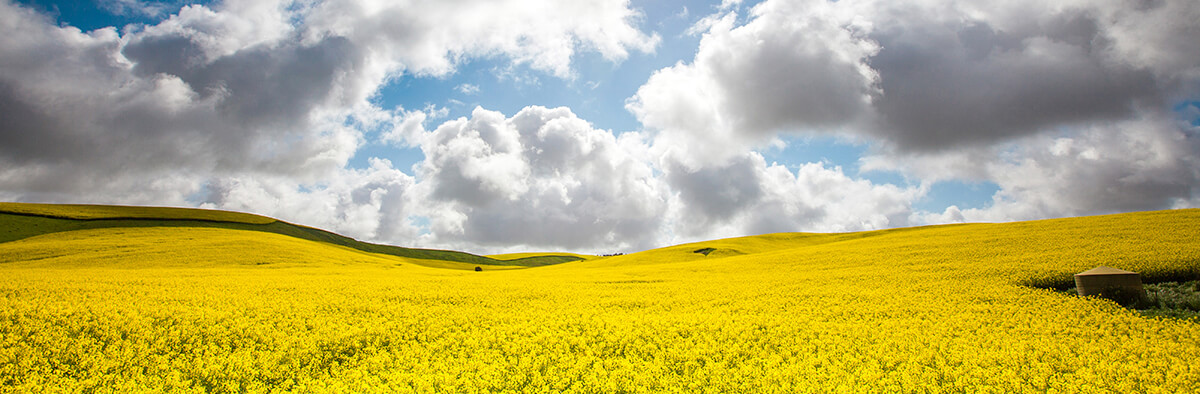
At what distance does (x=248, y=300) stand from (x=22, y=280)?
10.5m

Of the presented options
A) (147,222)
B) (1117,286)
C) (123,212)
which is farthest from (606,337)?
(123,212)

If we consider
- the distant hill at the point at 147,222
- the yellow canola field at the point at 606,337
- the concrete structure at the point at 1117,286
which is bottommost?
the yellow canola field at the point at 606,337

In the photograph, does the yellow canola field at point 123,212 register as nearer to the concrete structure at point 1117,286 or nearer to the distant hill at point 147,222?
the distant hill at point 147,222

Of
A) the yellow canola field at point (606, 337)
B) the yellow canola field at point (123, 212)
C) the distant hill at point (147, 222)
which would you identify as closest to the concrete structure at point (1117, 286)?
the yellow canola field at point (606, 337)

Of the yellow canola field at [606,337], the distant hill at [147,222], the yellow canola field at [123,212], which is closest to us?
the yellow canola field at [606,337]

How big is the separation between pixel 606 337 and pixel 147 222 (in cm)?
7495

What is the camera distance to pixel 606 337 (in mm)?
11430

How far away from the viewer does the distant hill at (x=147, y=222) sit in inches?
2005

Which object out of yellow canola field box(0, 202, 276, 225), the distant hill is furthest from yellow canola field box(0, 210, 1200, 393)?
yellow canola field box(0, 202, 276, 225)

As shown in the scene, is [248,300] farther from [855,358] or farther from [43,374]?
[855,358]

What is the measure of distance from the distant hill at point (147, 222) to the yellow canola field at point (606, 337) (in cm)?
4904

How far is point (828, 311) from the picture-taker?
46.7ft

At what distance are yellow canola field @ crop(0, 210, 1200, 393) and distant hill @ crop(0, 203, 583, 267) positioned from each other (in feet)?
161

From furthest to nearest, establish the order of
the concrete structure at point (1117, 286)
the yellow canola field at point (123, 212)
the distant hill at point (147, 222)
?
the yellow canola field at point (123, 212) → the distant hill at point (147, 222) → the concrete structure at point (1117, 286)
